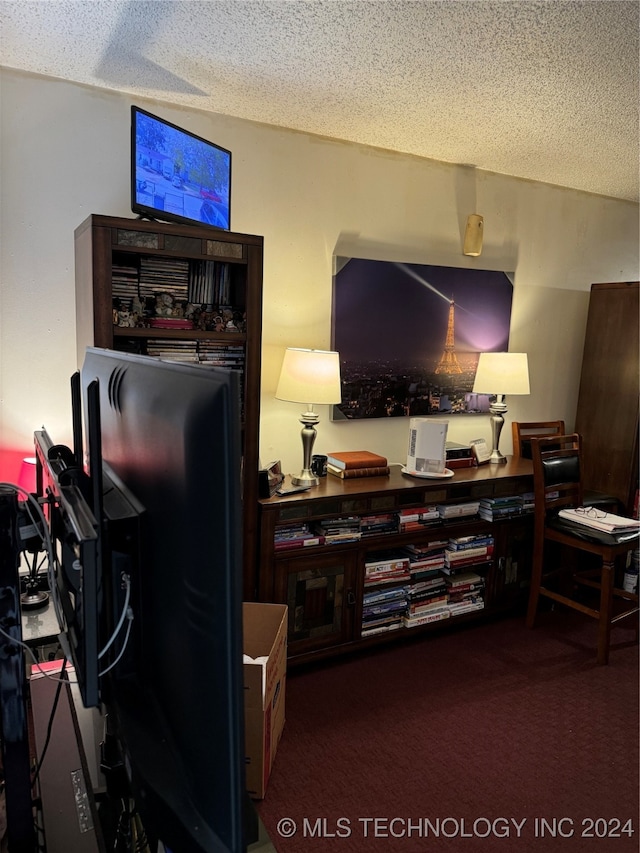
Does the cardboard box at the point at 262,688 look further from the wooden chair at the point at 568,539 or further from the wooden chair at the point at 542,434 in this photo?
the wooden chair at the point at 542,434

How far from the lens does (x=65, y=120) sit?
233 centimetres

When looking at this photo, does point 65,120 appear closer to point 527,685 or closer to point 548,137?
point 548,137

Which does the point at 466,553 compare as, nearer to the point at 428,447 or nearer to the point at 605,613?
the point at 428,447

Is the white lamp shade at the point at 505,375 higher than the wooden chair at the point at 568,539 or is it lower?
higher

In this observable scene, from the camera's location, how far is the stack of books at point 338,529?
8.46 ft

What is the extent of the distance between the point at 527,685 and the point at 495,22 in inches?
101

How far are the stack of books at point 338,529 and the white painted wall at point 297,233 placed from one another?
555 millimetres

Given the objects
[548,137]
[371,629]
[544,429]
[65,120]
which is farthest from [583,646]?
[65,120]

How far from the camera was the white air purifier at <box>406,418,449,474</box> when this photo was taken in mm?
2885

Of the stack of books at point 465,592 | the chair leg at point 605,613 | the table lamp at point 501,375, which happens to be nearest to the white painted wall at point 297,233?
the table lamp at point 501,375

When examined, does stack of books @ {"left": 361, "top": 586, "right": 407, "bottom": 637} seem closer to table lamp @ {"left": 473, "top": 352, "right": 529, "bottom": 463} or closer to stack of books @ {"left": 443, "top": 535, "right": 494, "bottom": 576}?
stack of books @ {"left": 443, "top": 535, "right": 494, "bottom": 576}

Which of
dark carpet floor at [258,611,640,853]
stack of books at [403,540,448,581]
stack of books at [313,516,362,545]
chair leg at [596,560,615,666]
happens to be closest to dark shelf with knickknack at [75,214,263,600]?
stack of books at [313,516,362,545]

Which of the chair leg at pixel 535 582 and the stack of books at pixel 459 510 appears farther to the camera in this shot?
the chair leg at pixel 535 582

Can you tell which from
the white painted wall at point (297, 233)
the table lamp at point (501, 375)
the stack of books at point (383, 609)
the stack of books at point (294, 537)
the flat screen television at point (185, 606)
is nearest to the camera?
the flat screen television at point (185, 606)
